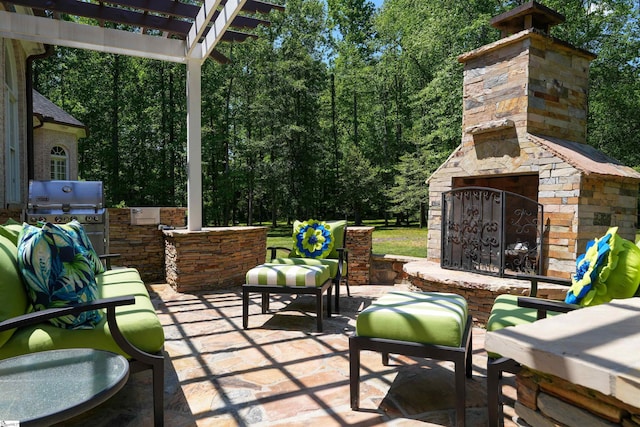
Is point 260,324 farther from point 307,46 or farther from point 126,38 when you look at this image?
point 307,46

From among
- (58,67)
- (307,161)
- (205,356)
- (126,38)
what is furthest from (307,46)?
(205,356)

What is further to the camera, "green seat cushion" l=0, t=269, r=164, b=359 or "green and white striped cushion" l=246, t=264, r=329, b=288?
"green and white striped cushion" l=246, t=264, r=329, b=288

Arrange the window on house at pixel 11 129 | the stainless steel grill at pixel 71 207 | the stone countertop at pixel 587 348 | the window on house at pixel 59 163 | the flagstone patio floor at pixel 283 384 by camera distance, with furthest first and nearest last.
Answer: the window on house at pixel 59 163
the window on house at pixel 11 129
the stainless steel grill at pixel 71 207
the flagstone patio floor at pixel 283 384
the stone countertop at pixel 587 348

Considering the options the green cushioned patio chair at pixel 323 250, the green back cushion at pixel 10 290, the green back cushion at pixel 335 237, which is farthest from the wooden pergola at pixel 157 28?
the green back cushion at pixel 10 290

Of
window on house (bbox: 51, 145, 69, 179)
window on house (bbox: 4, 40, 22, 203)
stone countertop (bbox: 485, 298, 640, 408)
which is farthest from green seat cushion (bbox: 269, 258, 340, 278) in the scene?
window on house (bbox: 51, 145, 69, 179)

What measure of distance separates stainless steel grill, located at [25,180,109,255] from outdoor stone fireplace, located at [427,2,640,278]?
15.3 ft

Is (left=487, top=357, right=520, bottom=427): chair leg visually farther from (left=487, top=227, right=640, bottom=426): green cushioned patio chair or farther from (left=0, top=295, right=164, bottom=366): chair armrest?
(left=0, top=295, right=164, bottom=366): chair armrest

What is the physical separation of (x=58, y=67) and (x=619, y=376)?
21651mm

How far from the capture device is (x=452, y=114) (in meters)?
11.5

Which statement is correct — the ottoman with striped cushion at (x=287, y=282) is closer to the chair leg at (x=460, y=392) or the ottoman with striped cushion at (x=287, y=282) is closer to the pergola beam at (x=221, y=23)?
the chair leg at (x=460, y=392)

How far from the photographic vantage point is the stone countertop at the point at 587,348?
101 cm

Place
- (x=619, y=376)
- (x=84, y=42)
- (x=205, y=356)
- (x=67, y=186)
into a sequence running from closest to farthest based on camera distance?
(x=619, y=376) → (x=205, y=356) → (x=84, y=42) → (x=67, y=186)

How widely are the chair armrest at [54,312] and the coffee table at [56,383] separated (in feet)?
0.51

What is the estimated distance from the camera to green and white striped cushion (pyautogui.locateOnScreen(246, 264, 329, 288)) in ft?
11.7
